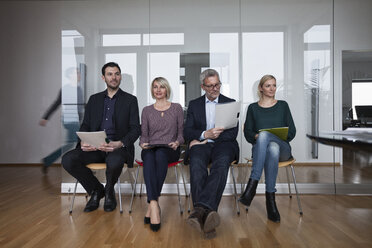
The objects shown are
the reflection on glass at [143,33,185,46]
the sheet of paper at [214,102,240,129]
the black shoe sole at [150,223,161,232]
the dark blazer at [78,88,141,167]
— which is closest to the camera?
the black shoe sole at [150,223,161,232]

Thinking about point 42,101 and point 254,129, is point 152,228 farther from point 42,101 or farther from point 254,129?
point 42,101

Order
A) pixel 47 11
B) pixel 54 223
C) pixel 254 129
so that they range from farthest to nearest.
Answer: pixel 47 11 < pixel 254 129 < pixel 54 223

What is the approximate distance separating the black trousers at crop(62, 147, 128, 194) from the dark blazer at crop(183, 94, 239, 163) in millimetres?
638

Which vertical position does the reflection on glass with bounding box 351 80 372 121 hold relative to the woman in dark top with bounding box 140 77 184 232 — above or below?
above

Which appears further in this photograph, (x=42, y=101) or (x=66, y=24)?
(x=42, y=101)

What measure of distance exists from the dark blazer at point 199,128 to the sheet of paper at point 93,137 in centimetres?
74

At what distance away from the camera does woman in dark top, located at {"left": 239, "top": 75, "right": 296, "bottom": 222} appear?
259cm

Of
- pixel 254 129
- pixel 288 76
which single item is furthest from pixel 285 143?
pixel 288 76

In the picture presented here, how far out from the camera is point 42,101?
239 inches

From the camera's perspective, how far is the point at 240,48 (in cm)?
368

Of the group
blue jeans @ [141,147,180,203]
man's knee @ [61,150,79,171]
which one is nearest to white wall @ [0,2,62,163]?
man's knee @ [61,150,79,171]

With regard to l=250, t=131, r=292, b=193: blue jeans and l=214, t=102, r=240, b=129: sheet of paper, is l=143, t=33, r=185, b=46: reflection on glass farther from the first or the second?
l=250, t=131, r=292, b=193: blue jeans

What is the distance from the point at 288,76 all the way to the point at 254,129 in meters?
1.02

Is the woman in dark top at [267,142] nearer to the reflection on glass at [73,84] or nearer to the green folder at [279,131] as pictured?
the green folder at [279,131]
